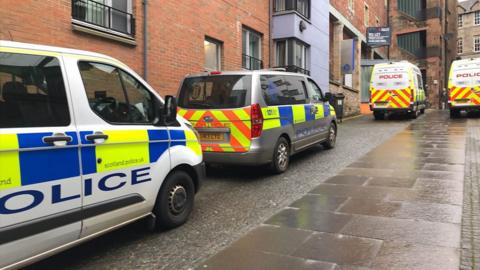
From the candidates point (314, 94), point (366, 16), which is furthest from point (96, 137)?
point (366, 16)

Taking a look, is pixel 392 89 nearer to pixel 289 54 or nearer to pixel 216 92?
→ pixel 289 54

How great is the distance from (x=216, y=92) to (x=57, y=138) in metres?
3.96

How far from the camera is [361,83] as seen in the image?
2725cm

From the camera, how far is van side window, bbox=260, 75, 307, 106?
7.24m

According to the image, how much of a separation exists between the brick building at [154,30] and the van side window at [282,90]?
328cm

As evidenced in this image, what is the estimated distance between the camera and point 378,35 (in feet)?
87.7

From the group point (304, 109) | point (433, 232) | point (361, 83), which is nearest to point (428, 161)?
point (304, 109)

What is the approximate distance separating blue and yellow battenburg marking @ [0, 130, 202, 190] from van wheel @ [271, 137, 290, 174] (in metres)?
3.05

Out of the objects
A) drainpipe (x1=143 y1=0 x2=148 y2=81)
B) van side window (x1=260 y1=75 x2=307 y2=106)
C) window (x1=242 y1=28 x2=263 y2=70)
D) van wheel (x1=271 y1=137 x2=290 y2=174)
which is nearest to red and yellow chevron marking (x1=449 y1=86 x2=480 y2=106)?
window (x1=242 y1=28 x2=263 y2=70)

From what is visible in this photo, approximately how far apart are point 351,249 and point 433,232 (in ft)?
3.33

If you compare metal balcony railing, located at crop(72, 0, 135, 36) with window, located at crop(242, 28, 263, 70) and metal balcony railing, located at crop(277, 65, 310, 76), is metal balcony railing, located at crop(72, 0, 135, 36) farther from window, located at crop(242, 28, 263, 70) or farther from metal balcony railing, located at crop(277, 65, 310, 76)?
metal balcony railing, located at crop(277, 65, 310, 76)

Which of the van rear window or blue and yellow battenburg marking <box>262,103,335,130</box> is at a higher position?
the van rear window

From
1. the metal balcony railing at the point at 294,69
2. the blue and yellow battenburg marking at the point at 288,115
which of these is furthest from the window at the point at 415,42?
the blue and yellow battenburg marking at the point at 288,115

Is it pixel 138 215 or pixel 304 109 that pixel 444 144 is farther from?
pixel 138 215
